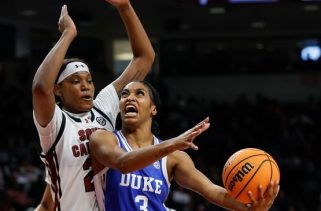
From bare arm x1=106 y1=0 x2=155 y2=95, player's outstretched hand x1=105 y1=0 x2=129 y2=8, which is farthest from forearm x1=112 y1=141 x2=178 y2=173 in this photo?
player's outstretched hand x1=105 y1=0 x2=129 y2=8

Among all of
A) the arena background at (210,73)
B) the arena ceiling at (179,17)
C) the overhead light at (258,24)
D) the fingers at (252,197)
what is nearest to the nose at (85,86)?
the fingers at (252,197)

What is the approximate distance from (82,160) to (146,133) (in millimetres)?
443

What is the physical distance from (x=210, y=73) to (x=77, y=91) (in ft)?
52.5

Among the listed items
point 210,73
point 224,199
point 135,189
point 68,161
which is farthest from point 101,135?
point 210,73

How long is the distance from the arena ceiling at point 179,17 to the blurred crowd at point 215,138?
1.52 m

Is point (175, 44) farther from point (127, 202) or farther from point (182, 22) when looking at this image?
point (127, 202)

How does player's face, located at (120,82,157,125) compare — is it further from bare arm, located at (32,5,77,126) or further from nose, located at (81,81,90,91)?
bare arm, located at (32,5,77,126)

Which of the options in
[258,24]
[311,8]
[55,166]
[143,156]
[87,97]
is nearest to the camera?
[143,156]

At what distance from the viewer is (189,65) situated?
2081 centimetres

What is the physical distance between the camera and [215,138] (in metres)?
16.8

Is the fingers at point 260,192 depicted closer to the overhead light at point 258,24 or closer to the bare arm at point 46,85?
the bare arm at point 46,85

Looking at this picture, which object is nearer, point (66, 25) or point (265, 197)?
point (265, 197)

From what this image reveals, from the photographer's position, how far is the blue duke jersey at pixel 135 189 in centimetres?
452

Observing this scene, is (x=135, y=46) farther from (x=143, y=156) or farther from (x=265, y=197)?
(x=265, y=197)
